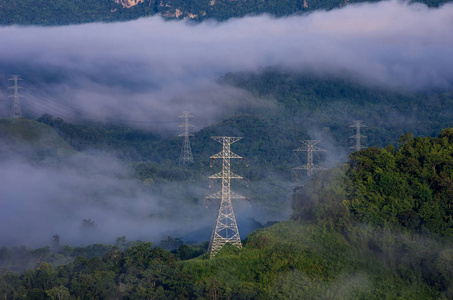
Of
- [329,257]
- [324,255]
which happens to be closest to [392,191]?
[329,257]

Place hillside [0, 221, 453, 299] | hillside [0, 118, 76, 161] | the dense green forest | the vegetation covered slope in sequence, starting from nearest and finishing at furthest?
hillside [0, 221, 453, 299] < the dense green forest < the vegetation covered slope < hillside [0, 118, 76, 161]

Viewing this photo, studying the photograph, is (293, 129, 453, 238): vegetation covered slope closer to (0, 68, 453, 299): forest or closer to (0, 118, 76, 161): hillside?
(0, 68, 453, 299): forest

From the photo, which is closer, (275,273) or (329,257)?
(275,273)

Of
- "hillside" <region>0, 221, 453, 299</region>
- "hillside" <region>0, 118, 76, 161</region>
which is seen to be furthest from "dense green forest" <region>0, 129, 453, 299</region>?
"hillside" <region>0, 118, 76, 161</region>

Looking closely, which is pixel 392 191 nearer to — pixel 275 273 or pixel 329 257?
pixel 329 257

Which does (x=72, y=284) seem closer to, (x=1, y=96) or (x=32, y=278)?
(x=32, y=278)

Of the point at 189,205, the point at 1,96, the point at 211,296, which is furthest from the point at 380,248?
the point at 1,96

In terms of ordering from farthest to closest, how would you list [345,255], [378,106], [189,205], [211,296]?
[378,106], [189,205], [345,255], [211,296]

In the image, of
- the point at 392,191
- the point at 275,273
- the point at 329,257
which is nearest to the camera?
the point at 275,273

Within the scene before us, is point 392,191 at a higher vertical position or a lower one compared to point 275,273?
higher
